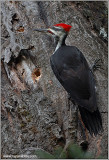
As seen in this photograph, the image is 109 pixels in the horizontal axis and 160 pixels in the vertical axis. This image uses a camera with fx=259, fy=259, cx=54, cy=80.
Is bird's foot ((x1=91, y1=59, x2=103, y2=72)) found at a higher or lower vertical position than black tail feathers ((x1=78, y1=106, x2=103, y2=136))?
higher

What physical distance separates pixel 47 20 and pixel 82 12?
55cm

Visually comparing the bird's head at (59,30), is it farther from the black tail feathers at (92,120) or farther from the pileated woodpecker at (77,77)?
the black tail feathers at (92,120)

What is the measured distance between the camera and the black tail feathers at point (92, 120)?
115 inches

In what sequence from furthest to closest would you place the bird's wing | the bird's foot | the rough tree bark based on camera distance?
1. the bird's foot
2. the bird's wing
3. the rough tree bark

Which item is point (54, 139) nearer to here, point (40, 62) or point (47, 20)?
point (40, 62)

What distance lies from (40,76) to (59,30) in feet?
2.94

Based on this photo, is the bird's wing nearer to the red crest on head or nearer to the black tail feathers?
the black tail feathers

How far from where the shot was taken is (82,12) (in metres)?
3.99

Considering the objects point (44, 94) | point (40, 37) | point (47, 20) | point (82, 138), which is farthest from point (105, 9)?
point (82, 138)

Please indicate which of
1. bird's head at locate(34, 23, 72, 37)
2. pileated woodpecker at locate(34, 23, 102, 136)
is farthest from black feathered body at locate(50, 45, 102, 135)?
bird's head at locate(34, 23, 72, 37)

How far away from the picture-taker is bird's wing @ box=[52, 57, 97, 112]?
3.17 metres

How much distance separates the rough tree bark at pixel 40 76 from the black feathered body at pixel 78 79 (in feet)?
0.29

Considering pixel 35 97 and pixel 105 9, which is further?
pixel 105 9

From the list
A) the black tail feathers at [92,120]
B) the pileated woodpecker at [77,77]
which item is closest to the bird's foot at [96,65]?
the pileated woodpecker at [77,77]
